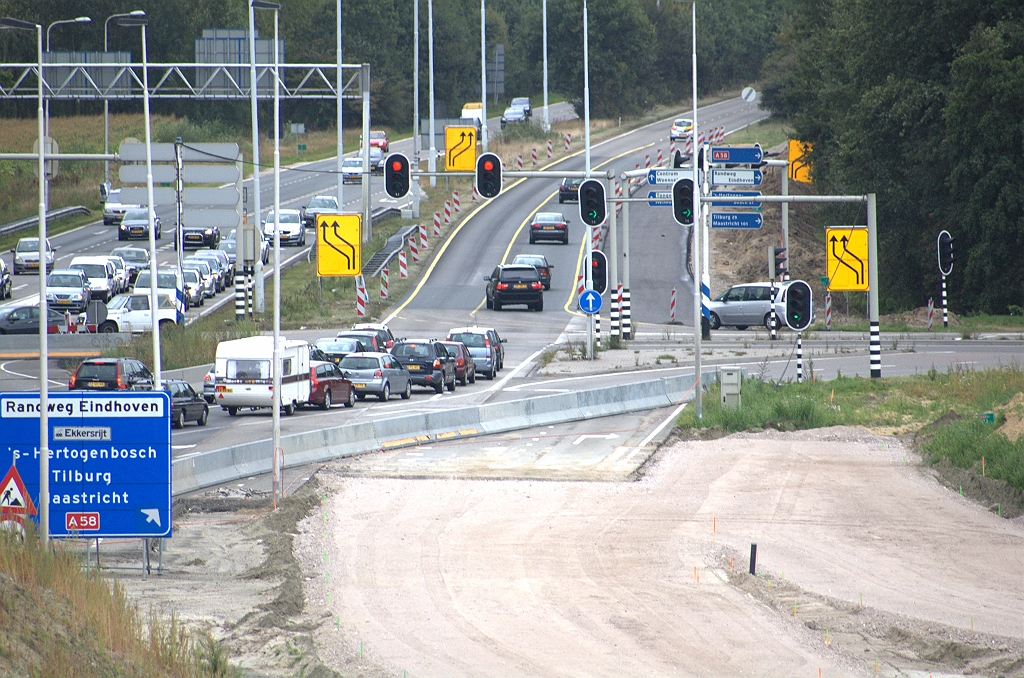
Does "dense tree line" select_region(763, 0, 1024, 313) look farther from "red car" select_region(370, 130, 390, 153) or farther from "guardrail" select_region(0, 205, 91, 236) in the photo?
"guardrail" select_region(0, 205, 91, 236)

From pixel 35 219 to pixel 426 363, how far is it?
4803 cm

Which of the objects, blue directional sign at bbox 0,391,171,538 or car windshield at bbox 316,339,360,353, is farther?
car windshield at bbox 316,339,360,353

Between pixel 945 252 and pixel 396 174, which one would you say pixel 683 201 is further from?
pixel 945 252

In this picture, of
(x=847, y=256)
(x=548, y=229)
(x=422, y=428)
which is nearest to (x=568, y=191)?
(x=548, y=229)

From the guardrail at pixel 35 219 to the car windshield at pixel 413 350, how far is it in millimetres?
43680

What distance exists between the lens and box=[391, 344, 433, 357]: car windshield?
3475 centimetres

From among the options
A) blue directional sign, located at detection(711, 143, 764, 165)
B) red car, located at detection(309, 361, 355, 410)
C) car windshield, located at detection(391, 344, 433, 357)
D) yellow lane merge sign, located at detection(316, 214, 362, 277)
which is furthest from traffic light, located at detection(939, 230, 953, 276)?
red car, located at detection(309, 361, 355, 410)

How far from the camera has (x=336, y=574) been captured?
14867 mm

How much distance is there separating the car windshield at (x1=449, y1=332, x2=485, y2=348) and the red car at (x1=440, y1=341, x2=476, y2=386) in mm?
916

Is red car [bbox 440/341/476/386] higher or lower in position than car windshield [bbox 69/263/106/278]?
lower

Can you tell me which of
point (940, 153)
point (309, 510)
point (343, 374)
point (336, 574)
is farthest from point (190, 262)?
point (336, 574)

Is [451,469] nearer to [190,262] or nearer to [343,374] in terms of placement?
[343,374]

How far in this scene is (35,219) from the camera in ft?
243

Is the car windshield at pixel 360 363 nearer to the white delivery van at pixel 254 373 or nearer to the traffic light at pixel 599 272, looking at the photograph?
the white delivery van at pixel 254 373
